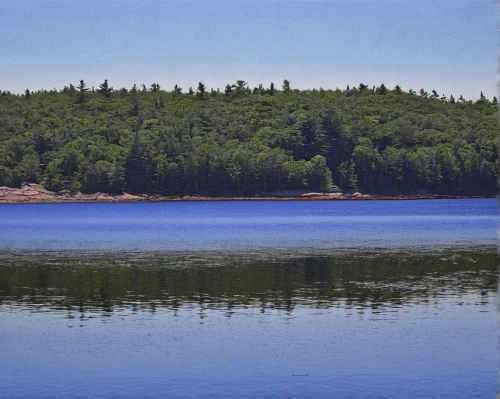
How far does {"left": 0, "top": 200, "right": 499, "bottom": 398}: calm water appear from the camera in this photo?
23.5 metres

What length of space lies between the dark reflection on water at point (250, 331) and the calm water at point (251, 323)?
0.06 metres

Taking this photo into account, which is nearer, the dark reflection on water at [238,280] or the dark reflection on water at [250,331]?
the dark reflection on water at [250,331]

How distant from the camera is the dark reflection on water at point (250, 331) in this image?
76.7 feet

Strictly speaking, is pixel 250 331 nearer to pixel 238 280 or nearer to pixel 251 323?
pixel 251 323

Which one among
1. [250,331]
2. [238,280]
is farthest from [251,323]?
[238,280]

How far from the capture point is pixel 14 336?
98.1 ft

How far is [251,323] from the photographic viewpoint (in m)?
31.6

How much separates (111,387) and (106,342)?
5636 millimetres

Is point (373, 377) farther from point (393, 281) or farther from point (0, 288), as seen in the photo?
point (0, 288)

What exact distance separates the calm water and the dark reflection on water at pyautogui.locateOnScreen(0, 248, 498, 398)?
2.4 inches

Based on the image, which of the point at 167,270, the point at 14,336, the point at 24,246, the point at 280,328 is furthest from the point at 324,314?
the point at 24,246

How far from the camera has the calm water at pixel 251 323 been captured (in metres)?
23.5

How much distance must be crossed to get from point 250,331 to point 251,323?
60.3 inches

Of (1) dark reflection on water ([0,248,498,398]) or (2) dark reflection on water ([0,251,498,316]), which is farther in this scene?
(2) dark reflection on water ([0,251,498,316])
